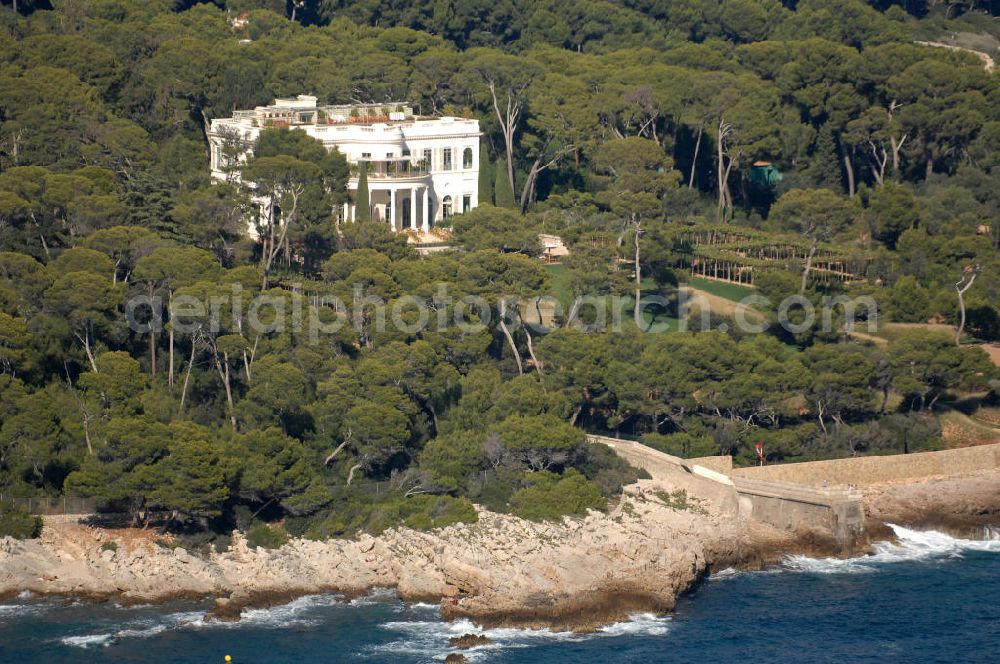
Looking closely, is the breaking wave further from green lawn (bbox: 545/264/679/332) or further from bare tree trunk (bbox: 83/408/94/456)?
green lawn (bbox: 545/264/679/332)

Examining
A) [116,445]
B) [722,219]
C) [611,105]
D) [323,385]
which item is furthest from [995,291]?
[116,445]

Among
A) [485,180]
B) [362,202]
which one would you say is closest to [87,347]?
[362,202]

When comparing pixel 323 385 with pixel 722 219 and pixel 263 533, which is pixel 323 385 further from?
pixel 722 219

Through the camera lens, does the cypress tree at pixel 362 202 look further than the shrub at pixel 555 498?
Yes

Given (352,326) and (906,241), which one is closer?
(352,326)

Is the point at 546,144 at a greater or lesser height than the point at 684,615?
greater

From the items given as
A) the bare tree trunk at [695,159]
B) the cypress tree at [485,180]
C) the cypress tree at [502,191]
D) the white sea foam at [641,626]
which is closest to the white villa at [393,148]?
the cypress tree at [485,180]

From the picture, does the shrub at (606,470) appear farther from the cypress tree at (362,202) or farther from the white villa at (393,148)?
the white villa at (393,148)
